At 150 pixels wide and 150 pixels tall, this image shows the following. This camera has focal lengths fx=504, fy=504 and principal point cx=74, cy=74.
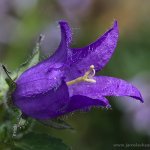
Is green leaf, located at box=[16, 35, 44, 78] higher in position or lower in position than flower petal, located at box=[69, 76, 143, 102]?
higher

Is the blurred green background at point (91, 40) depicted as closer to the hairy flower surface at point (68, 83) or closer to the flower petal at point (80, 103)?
the hairy flower surface at point (68, 83)

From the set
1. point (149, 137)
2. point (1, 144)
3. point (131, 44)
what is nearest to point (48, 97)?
point (1, 144)

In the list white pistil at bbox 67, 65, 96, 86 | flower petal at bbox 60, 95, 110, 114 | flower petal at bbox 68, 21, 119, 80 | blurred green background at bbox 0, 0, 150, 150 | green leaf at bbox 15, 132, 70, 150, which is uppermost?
blurred green background at bbox 0, 0, 150, 150

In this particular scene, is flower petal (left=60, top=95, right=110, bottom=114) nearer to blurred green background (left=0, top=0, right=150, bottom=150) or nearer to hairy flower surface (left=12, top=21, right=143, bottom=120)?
hairy flower surface (left=12, top=21, right=143, bottom=120)

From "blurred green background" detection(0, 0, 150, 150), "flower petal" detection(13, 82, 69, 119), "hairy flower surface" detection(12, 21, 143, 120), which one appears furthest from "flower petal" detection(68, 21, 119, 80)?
"blurred green background" detection(0, 0, 150, 150)

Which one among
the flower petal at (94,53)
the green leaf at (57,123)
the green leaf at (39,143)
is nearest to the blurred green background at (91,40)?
the green leaf at (39,143)

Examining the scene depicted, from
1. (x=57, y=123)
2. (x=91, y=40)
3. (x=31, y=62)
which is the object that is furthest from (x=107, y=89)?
(x=91, y=40)

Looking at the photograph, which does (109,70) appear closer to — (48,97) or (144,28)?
(144,28)
